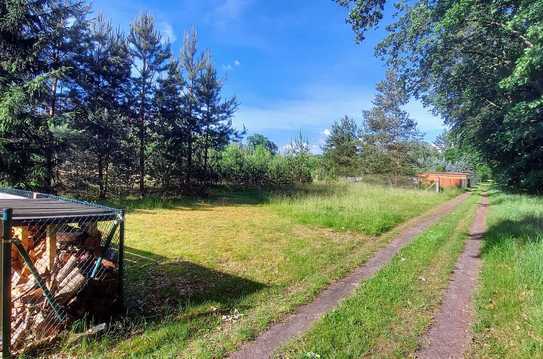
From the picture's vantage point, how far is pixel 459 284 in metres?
4.05

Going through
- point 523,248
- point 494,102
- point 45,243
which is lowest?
point 523,248

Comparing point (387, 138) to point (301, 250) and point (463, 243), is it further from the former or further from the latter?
point (301, 250)

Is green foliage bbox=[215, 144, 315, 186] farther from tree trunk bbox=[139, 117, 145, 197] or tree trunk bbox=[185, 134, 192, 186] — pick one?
tree trunk bbox=[139, 117, 145, 197]

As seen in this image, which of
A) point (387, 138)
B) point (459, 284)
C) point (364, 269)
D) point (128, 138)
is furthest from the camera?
point (387, 138)

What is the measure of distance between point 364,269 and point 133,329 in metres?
3.53

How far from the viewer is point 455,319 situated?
307cm

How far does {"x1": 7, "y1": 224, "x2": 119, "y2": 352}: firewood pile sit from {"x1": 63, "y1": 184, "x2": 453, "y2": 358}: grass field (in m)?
0.33

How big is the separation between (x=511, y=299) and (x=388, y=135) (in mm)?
25440

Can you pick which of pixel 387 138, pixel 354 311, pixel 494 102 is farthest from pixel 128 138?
pixel 387 138

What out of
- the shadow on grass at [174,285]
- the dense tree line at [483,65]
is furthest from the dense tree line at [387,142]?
the shadow on grass at [174,285]

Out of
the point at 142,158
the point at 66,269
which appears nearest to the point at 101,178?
the point at 142,158

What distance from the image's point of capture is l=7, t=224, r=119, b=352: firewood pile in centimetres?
253

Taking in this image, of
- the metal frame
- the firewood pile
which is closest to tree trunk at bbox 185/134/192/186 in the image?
the firewood pile

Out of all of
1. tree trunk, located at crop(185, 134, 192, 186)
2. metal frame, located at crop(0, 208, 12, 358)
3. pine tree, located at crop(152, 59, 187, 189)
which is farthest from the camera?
tree trunk, located at crop(185, 134, 192, 186)
